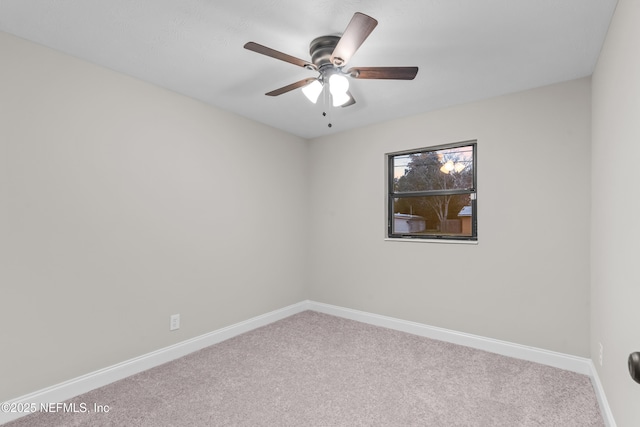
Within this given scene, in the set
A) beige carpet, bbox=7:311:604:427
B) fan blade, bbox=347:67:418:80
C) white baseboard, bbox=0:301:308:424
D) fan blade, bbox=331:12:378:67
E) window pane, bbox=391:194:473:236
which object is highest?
fan blade, bbox=331:12:378:67

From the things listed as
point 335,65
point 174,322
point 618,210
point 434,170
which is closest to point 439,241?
point 434,170

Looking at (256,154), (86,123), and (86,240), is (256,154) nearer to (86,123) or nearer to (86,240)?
(86,123)

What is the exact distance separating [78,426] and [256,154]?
261 cm

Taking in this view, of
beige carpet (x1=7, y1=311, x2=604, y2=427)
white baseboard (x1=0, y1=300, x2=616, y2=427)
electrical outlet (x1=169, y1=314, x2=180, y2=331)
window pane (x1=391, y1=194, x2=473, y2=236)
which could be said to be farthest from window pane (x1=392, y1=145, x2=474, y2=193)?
electrical outlet (x1=169, y1=314, x2=180, y2=331)

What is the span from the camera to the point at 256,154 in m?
3.46

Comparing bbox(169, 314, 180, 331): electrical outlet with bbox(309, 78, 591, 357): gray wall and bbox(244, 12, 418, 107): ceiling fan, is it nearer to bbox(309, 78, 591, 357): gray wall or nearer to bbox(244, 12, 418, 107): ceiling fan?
bbox(309, 78, 591, 357): gray wall

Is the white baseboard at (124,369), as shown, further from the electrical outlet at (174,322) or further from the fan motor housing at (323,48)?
the fan motor housing at (323,48)

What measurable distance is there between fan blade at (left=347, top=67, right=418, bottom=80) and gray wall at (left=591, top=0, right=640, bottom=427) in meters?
0.96

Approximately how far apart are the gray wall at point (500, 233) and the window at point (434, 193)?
0.11 metres

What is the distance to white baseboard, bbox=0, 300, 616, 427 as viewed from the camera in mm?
1965

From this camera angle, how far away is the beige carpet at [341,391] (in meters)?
1.85

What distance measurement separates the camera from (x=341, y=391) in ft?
7.05

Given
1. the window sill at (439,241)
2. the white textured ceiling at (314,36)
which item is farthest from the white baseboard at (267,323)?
the white textured ceiling at (314,36)

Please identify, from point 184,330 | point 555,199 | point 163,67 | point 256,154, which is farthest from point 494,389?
point 163,67
